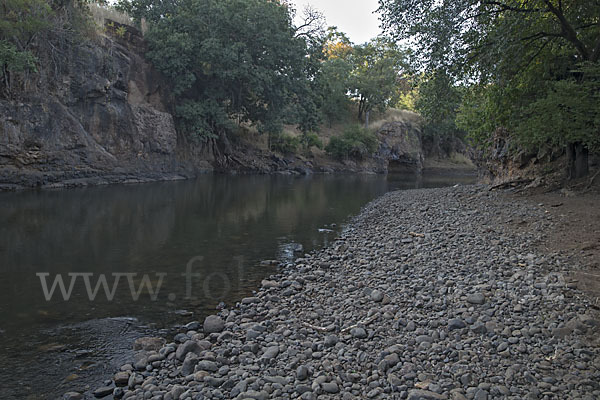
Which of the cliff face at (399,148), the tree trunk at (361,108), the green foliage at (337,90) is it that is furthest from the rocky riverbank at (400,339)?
the tree trunk at (361,108)

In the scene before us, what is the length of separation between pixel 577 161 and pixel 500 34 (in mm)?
5635

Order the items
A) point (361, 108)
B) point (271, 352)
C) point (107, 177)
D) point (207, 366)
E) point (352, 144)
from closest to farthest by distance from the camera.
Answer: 1. point (207, 366)
2. point (271, 352)
3. point (107, 177)
4. point (352, 144)
5. point (361, 108)

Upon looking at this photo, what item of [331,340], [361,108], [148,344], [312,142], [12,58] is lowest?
[148,344]

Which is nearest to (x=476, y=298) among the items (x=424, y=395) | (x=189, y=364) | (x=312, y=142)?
(x=424, y=395)

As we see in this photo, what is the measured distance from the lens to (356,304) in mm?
6598

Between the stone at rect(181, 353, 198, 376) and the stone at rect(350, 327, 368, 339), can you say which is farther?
the stone at rect(350, 327, 368, 339)

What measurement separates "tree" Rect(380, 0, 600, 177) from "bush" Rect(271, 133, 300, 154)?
105 ft

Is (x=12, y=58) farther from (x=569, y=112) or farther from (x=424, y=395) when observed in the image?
(x=424, y=395)

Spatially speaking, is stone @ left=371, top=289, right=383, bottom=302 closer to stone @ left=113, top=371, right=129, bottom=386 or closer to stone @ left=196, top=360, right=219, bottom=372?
stone @ left=196, top=360, right=219, bottom=372

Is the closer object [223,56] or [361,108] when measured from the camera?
[223,56]

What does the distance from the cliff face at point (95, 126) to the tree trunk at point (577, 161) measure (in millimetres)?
23600

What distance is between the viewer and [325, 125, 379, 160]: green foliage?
1908 inches

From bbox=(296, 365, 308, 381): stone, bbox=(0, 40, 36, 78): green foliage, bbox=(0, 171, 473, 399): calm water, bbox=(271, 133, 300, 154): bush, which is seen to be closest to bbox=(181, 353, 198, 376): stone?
bbox=(0, 171, 473, 399): calm water

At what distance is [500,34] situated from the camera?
1082 cm
